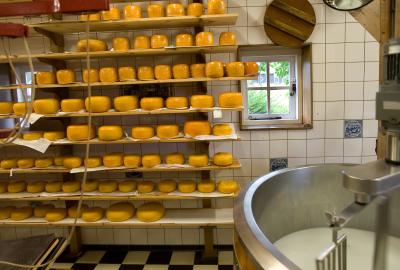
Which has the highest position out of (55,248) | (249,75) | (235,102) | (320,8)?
(320,8)

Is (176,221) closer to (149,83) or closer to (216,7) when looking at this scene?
(149,83)

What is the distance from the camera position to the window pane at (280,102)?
257cm

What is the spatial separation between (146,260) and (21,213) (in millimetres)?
1065

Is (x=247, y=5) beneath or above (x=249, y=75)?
above

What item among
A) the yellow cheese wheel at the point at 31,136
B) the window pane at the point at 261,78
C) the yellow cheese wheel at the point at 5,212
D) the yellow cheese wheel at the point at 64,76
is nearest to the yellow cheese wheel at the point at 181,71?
the window pane at the point at 261,78

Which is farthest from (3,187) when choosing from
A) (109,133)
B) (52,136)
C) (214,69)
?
(214,69)

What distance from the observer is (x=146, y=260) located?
2398 mm

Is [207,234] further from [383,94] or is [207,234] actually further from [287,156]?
[383,94]

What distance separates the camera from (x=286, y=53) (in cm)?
247

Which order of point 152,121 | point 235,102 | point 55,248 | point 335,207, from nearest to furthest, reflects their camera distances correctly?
point 335,207
point 55,248
point 235,102
point 152,121

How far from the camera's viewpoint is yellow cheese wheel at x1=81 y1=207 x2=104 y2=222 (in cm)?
222

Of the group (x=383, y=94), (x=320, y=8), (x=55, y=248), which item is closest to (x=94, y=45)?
(x=55, y=248)

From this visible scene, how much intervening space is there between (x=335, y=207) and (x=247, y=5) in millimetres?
1727

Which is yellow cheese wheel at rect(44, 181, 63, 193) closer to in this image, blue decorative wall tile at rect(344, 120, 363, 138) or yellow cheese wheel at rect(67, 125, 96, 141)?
yellow cheese wheel at rect(67, 125, 96, 141)
